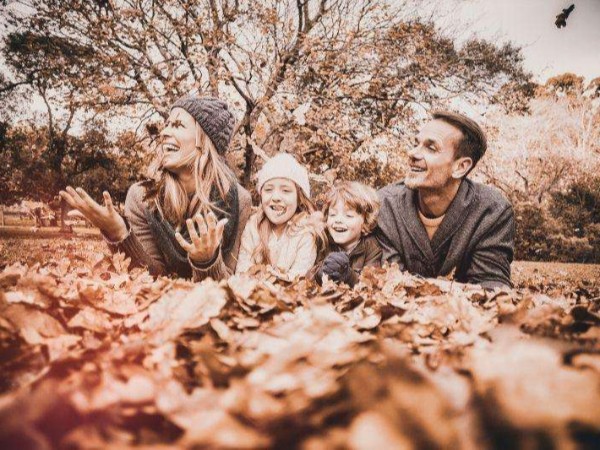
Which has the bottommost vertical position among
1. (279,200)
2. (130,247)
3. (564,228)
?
(564,228)

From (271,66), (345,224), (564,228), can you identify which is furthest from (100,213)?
(564,228)

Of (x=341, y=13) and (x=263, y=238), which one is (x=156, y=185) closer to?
(x=263, y=238)

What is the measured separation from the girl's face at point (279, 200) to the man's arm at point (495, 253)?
5.01 feet

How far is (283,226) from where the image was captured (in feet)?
11.8

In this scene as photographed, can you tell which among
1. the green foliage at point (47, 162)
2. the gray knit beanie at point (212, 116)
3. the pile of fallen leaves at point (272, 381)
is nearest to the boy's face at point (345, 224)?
the gray knit beanie at point (212, 116)

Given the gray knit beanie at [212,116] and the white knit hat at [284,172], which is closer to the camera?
the gray knit beanie at [212,116]

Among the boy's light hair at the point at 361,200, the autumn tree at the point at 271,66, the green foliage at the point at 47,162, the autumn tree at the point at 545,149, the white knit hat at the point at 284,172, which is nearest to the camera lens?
the boy's light hair at the point at 361,200

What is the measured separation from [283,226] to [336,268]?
4.19 feet

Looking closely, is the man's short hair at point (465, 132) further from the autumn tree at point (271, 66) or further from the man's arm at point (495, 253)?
the autumn tree at point (271, 66)

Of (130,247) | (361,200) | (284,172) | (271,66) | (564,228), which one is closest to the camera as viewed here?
(130,247)

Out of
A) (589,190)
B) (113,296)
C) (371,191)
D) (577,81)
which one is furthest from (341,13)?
(577,81)

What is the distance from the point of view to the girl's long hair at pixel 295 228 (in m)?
3.33

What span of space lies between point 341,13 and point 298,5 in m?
1.20

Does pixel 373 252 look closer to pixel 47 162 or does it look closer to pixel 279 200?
pixel 279 200
